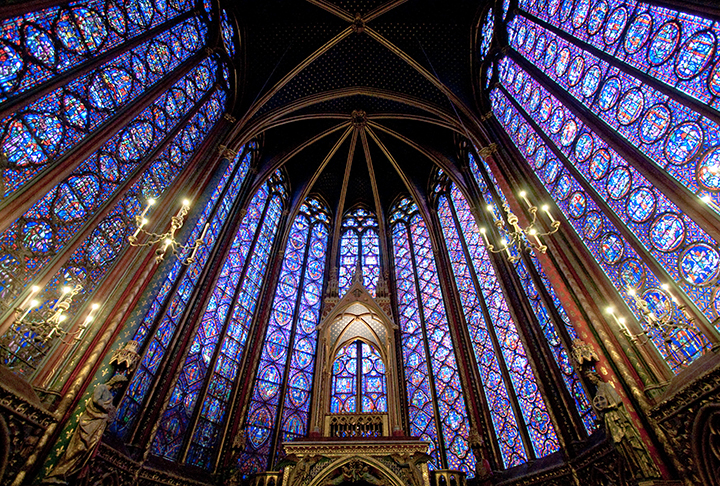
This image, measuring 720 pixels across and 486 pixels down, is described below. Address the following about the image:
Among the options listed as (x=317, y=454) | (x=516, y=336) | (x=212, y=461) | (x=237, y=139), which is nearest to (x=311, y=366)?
(x=212, y=461)

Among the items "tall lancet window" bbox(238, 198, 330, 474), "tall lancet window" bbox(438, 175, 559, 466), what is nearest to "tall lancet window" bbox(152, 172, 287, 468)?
"tall lancet window" bbox(238, 198, 330, 474)

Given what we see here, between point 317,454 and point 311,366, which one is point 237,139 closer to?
point 311,366

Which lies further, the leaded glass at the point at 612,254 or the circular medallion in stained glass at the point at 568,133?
the circular medallion in stained glass at the point at 568,133

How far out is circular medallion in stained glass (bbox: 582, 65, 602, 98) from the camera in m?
7.45

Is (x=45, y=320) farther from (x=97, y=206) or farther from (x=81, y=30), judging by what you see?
(x=81, y=30)

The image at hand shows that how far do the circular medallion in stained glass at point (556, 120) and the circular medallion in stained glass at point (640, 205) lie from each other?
2.72 meters

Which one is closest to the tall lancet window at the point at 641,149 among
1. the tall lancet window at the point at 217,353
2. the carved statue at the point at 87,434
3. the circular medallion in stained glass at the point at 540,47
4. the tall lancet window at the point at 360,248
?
the circular medallion in stained glass at the point at 540,47

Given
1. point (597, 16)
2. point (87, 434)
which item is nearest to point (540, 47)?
point (597, 16)

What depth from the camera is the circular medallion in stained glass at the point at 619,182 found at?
661cm

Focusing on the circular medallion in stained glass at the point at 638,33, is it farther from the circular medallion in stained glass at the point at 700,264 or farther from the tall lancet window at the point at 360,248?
the tall lancet window at the point at 360,248

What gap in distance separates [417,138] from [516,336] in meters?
9.21

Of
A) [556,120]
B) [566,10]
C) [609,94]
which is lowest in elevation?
[609,94]

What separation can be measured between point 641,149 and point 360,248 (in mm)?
11269

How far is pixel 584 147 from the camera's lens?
772 centimetres
